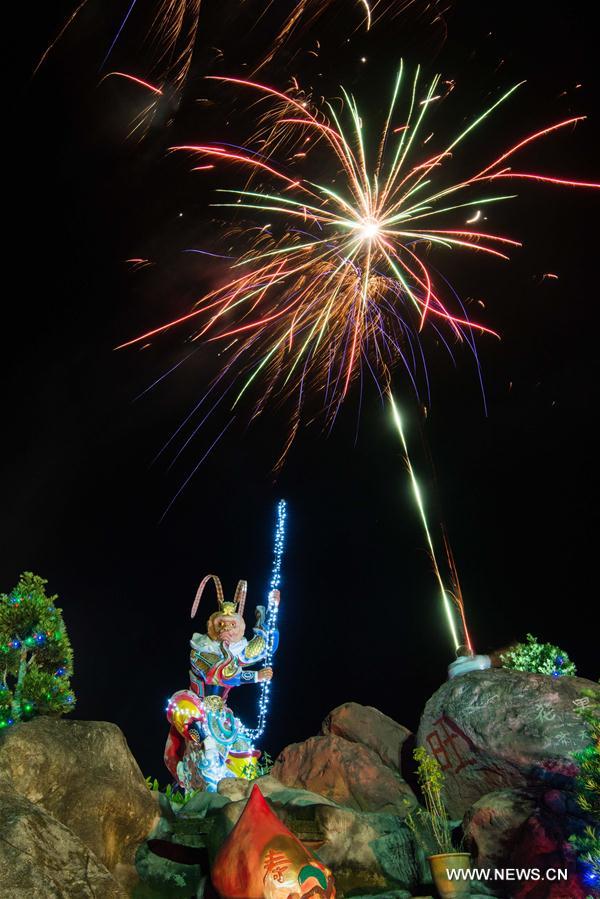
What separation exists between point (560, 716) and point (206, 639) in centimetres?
760

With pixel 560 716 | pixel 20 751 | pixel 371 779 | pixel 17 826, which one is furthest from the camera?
pixel 371 779

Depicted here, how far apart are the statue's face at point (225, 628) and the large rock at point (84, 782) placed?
503 cm

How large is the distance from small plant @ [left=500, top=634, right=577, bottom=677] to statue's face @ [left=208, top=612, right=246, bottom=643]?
710 cm

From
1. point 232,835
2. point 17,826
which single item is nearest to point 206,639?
point 232,835

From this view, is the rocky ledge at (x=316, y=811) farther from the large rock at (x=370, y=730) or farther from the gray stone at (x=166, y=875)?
the large rock at (x=370, y=730)

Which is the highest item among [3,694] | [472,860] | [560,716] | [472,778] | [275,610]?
[275,610]

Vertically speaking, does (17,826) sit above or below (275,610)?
below

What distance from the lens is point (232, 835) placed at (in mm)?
7512

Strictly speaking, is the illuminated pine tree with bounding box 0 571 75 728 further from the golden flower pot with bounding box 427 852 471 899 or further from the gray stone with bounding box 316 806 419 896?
the golden flower pot with bounding box 427 852 471 899

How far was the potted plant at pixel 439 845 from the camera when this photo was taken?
8414mm

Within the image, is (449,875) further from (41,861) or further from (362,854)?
(41,861)

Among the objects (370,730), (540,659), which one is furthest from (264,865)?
(540,659)

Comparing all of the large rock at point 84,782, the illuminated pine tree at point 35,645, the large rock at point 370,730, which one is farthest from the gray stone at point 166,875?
the large rock at point 370,730

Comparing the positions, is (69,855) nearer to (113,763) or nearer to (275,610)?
(113,763)
